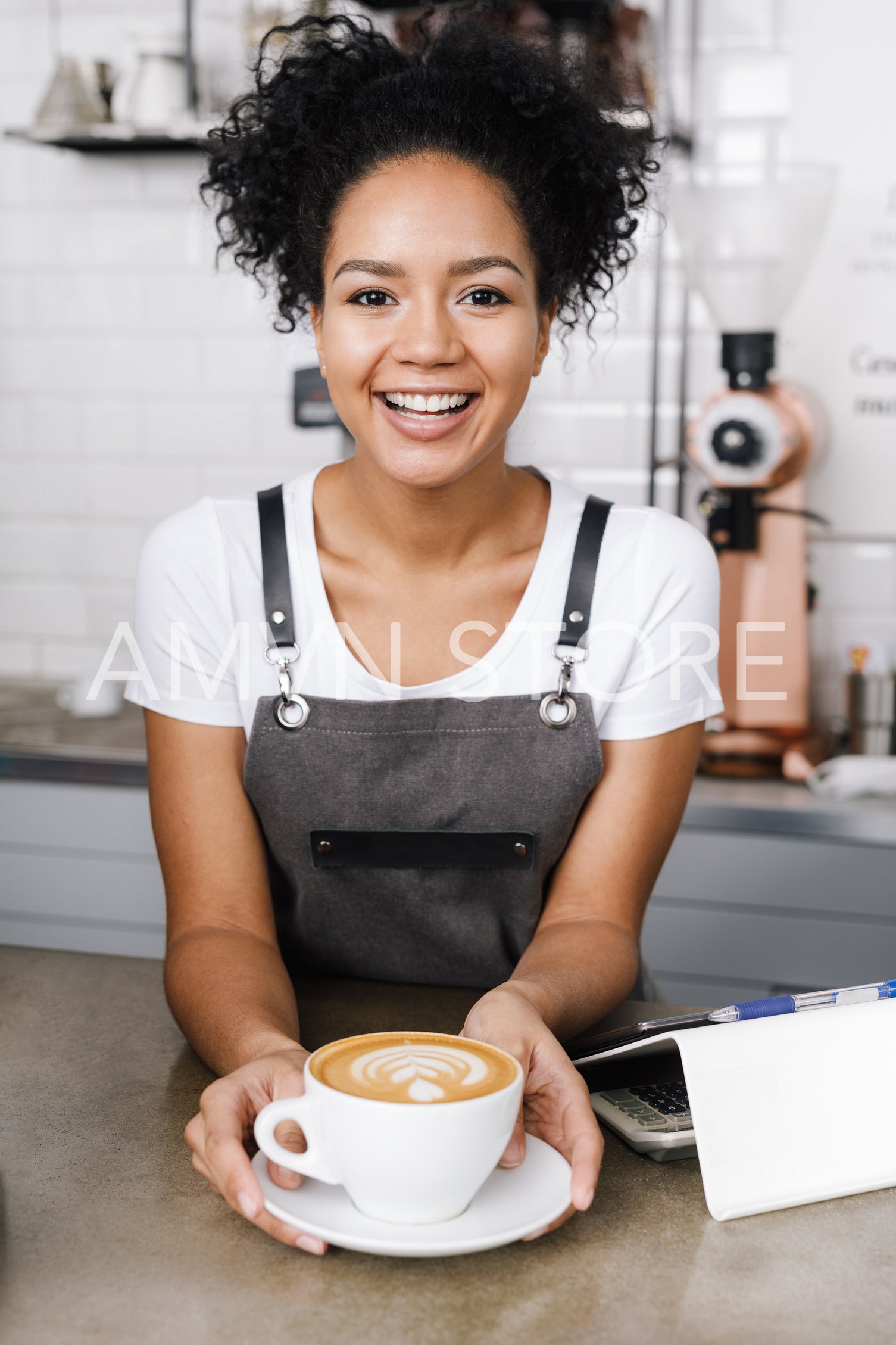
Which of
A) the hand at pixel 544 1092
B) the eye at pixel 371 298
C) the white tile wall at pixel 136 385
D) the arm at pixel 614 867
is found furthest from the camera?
the white tile wall at pixel 136 385

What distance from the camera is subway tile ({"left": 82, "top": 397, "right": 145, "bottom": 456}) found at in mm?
3199

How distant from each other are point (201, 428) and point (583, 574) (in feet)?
6.12

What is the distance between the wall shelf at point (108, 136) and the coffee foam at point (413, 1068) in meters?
2.30

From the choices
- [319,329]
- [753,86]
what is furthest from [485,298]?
[753,86]

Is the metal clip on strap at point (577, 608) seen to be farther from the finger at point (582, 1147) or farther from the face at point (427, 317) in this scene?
the finger at point (582, 1147)

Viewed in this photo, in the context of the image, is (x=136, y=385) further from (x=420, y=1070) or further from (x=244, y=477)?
(x=420, y=1070)

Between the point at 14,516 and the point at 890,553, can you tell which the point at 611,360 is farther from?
the point at 14,516

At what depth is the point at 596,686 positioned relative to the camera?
146 centimetres

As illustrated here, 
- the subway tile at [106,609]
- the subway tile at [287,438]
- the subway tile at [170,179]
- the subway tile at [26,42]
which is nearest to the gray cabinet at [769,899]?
the subway tile at [106,609]

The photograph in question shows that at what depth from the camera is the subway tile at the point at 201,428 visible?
3.13m

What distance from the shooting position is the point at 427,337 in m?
1.32

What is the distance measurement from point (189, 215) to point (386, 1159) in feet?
8.97

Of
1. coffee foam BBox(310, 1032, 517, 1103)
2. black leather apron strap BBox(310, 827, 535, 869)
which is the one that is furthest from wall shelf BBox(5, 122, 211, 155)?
coffee foam BBox(310, 1032, 517, 1103)

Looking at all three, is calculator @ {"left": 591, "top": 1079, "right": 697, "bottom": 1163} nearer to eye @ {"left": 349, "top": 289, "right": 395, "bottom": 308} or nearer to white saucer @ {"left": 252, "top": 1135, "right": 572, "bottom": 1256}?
white saucer @ {"left": 252, "top": 1135, "right": 572, "bottom": 1256}
